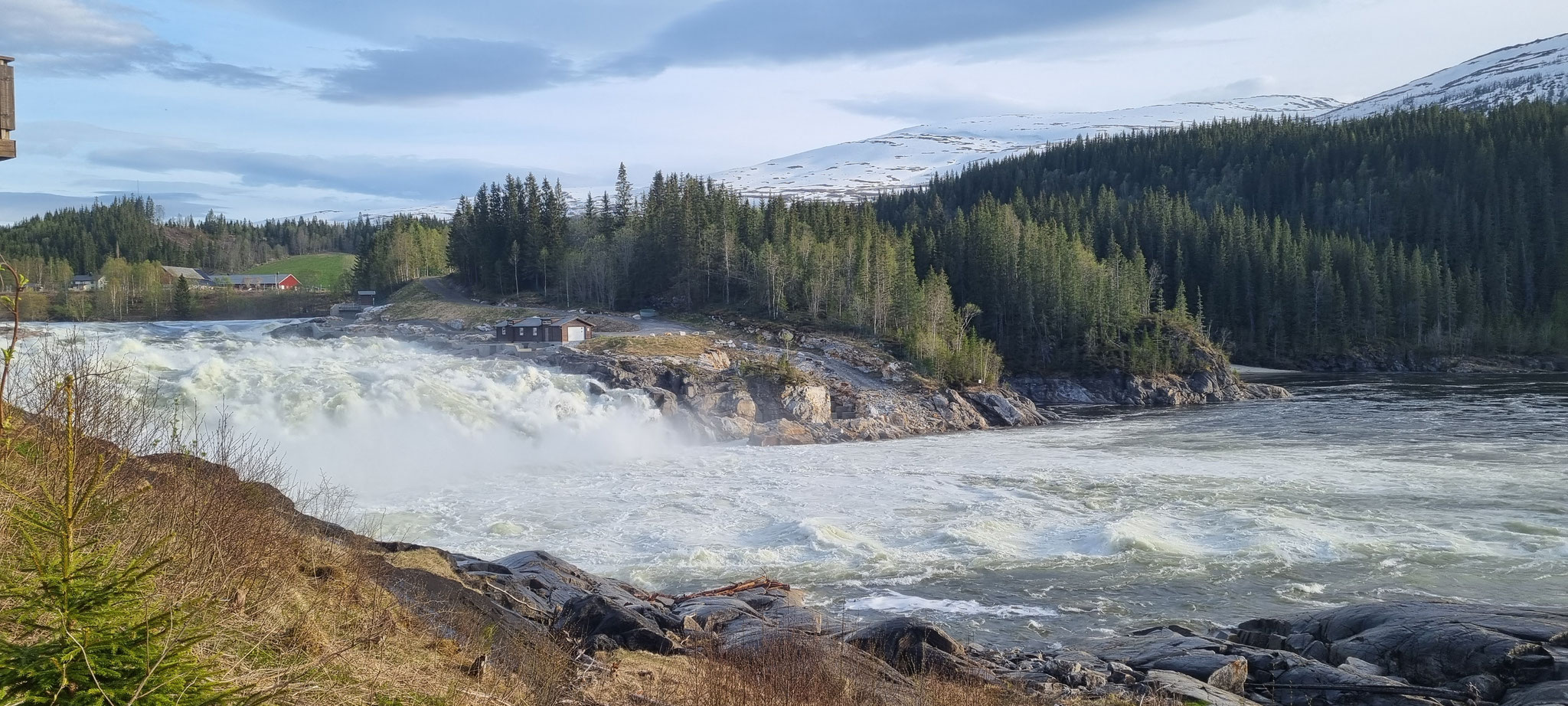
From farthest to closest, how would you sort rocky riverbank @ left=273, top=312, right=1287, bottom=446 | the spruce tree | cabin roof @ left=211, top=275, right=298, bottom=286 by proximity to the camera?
1. cabin roof @ left=211, top=275, right=298, bottom=286
2. the spruce tree
3. rocky riverbank @ left=273, top=312, right=1287, bottom=446

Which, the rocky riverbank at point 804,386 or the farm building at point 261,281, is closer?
the rocky riverbank at point 804,386

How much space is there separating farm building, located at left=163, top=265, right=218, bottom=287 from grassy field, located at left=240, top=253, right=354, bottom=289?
8.96m

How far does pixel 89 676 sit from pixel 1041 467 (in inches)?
1319

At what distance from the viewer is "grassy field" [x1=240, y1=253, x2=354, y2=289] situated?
432 ft

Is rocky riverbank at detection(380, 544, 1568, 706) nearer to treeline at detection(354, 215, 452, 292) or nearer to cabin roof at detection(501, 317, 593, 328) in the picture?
cabin roof at detection(501, 317, 593, 328)

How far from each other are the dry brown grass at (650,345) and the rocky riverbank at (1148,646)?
35.7 m

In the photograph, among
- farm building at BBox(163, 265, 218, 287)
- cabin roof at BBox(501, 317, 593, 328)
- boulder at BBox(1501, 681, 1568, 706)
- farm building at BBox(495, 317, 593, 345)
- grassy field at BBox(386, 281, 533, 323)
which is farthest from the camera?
farm building at BBox(163, 265, 218, 287)

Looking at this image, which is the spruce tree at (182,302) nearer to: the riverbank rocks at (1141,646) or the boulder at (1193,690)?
the riverbank rocks at (1141,646)

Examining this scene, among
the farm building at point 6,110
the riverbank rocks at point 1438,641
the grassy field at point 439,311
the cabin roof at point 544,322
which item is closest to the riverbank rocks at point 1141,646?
the riverbank rocks at point 1438,641

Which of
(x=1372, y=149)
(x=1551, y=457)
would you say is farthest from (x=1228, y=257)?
(x=1551, y=457)

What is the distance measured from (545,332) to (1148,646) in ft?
148

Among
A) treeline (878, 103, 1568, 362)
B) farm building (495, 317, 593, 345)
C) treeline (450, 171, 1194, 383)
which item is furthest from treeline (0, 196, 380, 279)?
treeline (878, 103, 1568, 362)

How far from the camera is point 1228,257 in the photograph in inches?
3770

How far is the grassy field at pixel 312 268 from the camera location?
13156cm
